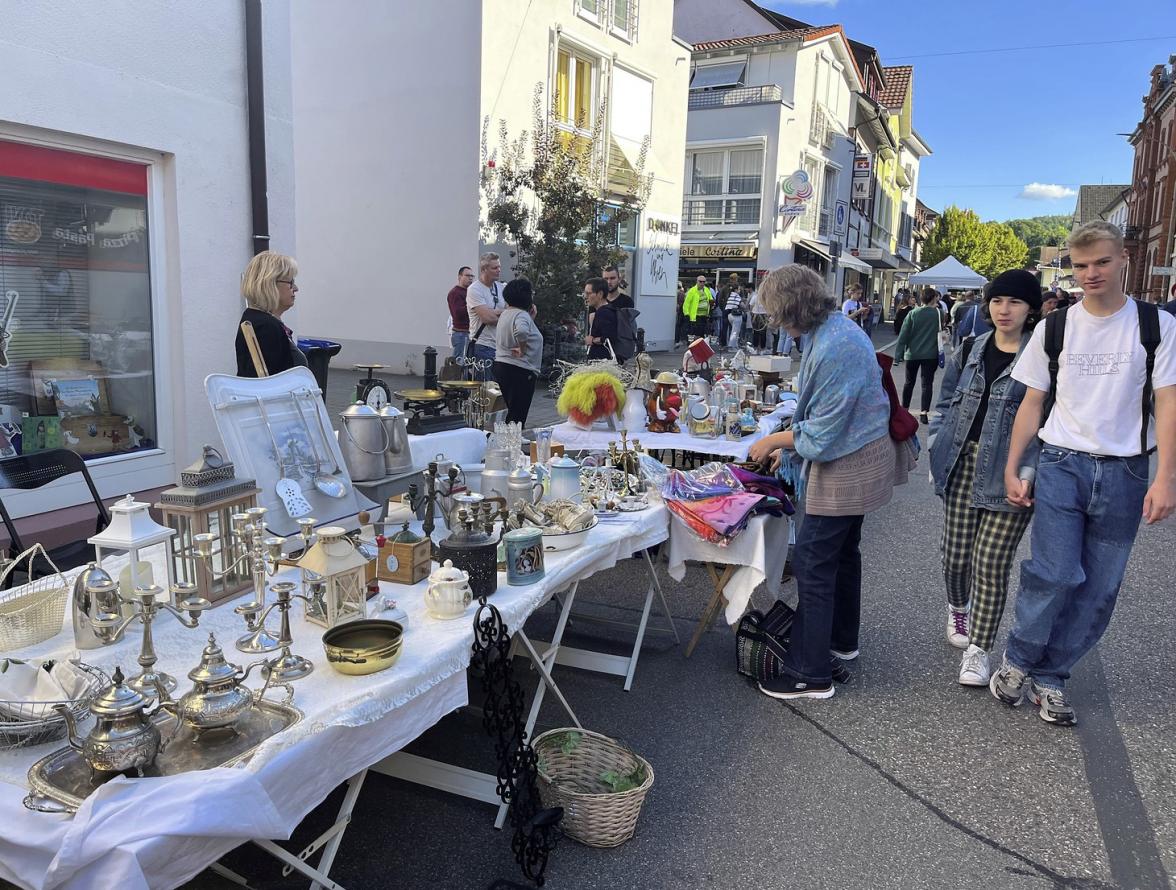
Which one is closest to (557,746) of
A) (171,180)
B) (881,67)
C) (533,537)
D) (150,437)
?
(533,537)

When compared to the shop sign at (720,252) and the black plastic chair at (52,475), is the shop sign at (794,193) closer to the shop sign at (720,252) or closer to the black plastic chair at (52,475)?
the shop sign at (720,252)

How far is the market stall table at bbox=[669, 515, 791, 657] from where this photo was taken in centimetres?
365

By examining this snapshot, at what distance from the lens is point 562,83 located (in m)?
14.7

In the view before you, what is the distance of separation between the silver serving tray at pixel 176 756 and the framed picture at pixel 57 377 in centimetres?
455

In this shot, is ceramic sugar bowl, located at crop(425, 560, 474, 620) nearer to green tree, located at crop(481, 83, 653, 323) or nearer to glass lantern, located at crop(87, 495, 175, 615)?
glass lantern, located at crop(87, 495, 175, 615)

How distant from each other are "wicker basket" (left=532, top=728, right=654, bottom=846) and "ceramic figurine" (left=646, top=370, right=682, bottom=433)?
2.64 meters

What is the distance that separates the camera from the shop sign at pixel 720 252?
82.3 ft

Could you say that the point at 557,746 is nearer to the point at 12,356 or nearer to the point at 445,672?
the point at 445,672

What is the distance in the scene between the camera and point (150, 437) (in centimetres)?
595

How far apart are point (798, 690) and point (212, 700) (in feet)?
8.39

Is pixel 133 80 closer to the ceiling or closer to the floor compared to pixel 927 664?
closer to the ceiling

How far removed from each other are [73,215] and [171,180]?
638 millimetres

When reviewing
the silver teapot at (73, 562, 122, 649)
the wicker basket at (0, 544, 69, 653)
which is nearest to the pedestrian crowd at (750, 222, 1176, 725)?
the silver teapot at (73, 562, 122, 649)

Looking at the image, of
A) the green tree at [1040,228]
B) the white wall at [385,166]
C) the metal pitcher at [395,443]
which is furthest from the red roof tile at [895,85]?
the green tree at [1040,228]
